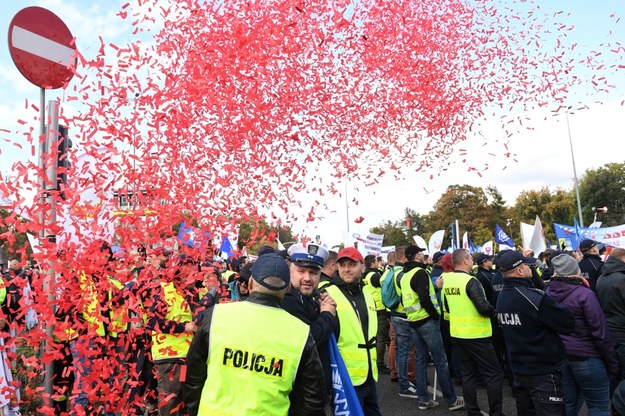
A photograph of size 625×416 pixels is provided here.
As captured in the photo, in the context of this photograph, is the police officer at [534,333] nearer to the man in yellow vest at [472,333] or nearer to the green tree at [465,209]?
the man in yellow vest at [472,333]

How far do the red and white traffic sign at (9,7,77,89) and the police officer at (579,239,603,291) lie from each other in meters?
8.02

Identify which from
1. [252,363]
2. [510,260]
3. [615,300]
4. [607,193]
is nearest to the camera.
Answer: [252,363]

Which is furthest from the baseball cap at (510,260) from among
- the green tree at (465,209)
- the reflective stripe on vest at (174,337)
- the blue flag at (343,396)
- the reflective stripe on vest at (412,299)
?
the green tree at (465,209)

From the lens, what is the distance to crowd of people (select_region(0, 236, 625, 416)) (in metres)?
2.87

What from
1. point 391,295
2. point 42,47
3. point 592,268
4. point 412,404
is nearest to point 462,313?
point 391,295

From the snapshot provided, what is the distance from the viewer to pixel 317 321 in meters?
3.85

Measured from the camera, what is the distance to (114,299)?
378 cm

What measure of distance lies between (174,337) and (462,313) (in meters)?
3.89

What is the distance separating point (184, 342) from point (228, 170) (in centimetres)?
228

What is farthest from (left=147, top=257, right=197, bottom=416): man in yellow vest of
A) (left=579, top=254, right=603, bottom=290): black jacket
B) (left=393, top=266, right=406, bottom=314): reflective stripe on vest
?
(left=579, top=254, right=603, bottom=290): black jacket

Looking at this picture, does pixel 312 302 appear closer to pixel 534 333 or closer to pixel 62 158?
pixel 62 158

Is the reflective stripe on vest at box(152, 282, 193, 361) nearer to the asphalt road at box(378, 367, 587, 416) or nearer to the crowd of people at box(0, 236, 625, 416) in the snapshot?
the crowd of people at box(0, 236, 625, 416)

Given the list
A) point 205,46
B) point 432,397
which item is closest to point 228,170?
point 205,46

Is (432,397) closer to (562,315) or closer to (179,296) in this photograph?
(562,315)
